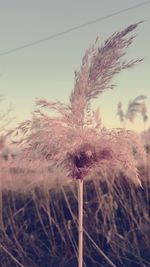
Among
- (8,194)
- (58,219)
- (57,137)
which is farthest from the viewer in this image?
(8,194)

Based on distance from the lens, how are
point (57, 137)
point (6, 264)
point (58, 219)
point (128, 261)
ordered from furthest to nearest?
1. point (58, 219)
2. point (6, 264)
3. point (128, 261)
4. point (57, 137)

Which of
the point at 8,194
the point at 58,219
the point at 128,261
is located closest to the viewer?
the point at 128,261

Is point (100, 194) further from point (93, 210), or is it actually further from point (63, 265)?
point (63, 265)

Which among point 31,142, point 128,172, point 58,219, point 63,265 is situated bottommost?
point 63,265

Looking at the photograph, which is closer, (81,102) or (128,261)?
(81,102)

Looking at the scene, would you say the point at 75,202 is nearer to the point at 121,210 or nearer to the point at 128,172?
the point at 121,210

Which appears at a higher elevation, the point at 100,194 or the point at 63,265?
the point at 100,194

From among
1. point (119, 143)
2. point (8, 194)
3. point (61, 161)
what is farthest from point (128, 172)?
point (8, 194)

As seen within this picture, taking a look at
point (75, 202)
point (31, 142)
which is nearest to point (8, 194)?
point (75, 202)

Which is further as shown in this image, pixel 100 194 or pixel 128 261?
pixel 100 194
